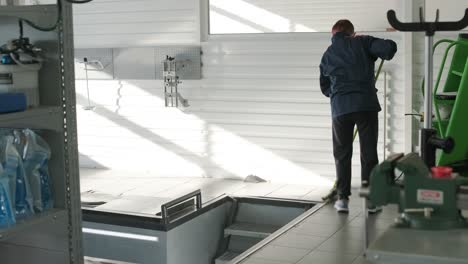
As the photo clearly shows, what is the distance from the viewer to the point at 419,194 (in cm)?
214

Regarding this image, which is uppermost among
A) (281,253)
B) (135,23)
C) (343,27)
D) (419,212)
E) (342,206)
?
(135,23)

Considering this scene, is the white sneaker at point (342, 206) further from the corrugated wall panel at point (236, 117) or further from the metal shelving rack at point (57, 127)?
the metal shelving rack at point (57, 127)

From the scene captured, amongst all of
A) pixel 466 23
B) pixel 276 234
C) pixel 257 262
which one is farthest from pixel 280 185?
pixel 466 23

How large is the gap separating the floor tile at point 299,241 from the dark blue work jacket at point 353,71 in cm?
106

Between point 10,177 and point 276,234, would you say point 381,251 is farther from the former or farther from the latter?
point 276,234

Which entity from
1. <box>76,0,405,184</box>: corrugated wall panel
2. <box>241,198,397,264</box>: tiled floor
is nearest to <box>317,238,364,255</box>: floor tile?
<box>241,198,397,264</box>: tiled floor

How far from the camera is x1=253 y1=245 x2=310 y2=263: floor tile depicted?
14.8ft

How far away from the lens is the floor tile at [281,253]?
177 inches

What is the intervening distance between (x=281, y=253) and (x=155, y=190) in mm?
2610

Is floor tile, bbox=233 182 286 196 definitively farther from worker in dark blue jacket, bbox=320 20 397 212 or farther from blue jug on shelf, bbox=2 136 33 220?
blue jug on shelf, bbox=2 136 33 220

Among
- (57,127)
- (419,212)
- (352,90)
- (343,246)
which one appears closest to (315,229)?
(343,246)

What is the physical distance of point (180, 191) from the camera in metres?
6.88

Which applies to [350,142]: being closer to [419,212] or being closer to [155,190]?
[155,190]

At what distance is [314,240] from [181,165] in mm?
3127
